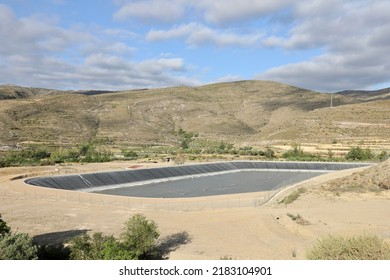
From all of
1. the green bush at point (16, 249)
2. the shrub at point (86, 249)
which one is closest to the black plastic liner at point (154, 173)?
the shrub at point (86, 249)

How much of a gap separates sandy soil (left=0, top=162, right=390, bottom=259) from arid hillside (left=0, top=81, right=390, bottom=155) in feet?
176

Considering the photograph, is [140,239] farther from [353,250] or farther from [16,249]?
[353,250]

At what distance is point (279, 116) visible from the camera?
133375mm

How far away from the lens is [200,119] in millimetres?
137625

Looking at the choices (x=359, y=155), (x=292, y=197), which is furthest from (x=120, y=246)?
(x=359, y=155)

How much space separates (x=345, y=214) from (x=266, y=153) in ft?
166

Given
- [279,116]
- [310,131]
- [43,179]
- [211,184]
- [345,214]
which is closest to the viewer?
[345,214]

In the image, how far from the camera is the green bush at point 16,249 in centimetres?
1117

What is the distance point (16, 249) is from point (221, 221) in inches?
484

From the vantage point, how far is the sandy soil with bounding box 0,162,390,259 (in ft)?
53.6

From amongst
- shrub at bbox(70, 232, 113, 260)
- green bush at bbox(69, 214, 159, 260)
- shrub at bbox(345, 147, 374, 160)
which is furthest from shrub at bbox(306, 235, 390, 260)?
shrub at bbox(345, 147, 374, 160)

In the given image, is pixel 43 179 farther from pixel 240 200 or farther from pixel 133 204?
pixel 240 200

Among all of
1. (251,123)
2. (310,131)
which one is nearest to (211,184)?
(310,131)

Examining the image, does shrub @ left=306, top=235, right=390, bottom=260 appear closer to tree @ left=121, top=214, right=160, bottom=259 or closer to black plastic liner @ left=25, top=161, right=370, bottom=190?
tree @ left=121, top=214, right=160, bottom=259
